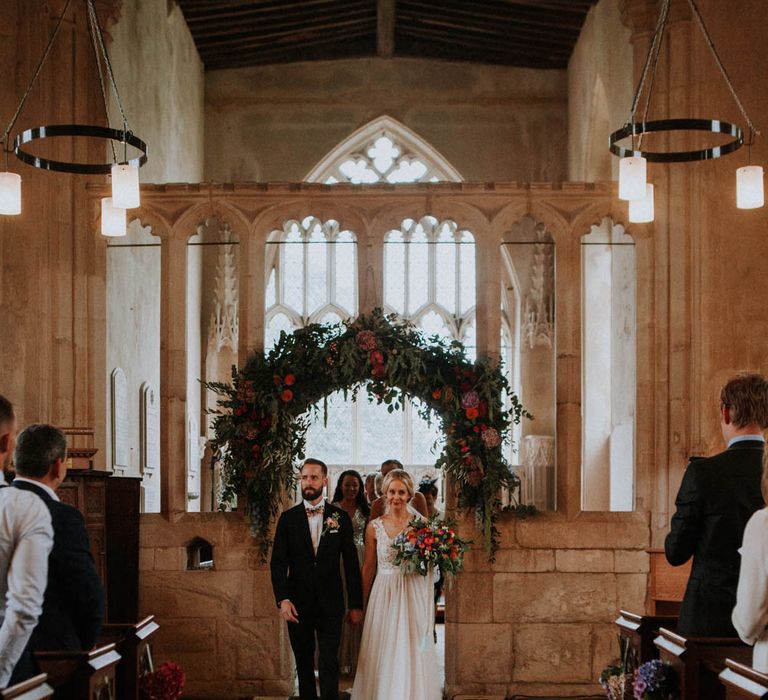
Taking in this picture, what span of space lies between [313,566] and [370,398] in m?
1.75

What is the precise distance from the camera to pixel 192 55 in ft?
50.5

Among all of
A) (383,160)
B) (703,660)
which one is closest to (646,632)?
(703,660)

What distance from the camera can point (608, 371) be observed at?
14.4m

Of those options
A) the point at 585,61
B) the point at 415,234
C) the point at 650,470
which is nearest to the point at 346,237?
the point at 415,234

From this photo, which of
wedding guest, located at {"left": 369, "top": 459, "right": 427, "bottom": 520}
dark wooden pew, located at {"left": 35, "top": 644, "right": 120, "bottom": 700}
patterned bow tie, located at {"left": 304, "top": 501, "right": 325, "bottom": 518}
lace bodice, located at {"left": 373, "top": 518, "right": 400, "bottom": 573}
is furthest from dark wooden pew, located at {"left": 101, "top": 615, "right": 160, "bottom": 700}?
wedding guest, located at {"left": 369, "top": 459, "right": 427, "bottom": 520}

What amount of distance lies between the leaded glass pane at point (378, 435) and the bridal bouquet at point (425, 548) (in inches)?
384

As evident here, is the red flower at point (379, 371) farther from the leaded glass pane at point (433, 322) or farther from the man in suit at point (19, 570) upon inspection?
the leaded glass pane at point (433, 322)

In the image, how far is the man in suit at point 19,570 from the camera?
12.1 ft

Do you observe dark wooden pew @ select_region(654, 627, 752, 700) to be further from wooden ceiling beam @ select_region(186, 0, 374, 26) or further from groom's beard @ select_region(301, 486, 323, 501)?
wooden ceiling beam @ select_region(186, 0, 374, 26)

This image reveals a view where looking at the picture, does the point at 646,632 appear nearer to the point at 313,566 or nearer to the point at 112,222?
the point at 313,566

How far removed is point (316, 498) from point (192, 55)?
377 inches

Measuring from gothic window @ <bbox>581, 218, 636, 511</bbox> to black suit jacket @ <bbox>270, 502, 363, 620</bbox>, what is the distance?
411 cm

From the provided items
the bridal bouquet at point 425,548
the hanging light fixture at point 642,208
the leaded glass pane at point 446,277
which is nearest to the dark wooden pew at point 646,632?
the bridal bouquet at point 425,548

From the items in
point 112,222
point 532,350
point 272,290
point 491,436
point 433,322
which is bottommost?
point 491,436
